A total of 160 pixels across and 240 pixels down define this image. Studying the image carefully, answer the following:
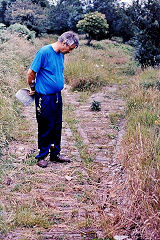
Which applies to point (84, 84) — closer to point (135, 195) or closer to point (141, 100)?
point (141, 100)

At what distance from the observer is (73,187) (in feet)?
11.9

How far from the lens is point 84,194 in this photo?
11.3ft

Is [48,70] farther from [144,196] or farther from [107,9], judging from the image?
[107,9]

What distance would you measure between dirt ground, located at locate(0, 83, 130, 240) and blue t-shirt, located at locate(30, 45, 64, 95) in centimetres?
110

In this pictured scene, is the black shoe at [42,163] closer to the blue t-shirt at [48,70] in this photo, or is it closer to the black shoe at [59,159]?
the black shoe at [59,159]

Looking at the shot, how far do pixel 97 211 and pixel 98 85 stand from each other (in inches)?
274

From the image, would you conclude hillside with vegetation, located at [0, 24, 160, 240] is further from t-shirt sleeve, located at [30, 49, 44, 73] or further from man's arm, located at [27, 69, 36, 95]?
t-shirt sleeve, located at [30, 49, 44, 73]

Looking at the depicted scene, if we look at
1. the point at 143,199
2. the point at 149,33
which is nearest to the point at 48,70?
the point at 143,199

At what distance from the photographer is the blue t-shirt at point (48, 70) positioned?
3768mm

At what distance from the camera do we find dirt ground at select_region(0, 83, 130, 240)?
2.78m

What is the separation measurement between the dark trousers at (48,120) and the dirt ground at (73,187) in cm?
31

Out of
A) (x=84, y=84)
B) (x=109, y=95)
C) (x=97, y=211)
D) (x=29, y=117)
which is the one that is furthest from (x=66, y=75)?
(x=97, y=211)

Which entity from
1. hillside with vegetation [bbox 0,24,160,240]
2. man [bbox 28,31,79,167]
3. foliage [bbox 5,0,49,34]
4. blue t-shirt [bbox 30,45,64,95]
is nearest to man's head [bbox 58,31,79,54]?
man [bbox 28,31,79,167]

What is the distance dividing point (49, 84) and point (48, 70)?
0.18 metres
